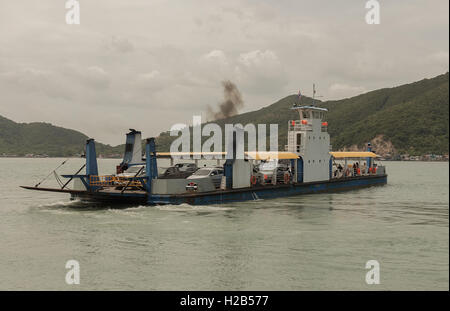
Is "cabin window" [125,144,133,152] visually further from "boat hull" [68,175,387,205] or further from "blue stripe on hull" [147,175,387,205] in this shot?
"blue stripe on hull" [147,175,387,205]

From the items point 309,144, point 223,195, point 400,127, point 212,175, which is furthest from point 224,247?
point 400,127

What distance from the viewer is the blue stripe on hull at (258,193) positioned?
27.8m

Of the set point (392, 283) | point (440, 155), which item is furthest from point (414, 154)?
point (392, 283)

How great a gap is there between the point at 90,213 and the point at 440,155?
133 m

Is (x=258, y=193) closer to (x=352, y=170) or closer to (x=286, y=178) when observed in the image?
(x=286, y=178)

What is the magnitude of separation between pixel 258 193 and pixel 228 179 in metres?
2.86

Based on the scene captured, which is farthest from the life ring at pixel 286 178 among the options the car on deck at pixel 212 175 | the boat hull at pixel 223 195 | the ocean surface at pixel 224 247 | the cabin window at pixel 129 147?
the cabin window at pixel 129 147

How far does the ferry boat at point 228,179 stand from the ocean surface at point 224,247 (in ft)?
3.59

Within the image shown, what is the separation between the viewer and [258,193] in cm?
3331

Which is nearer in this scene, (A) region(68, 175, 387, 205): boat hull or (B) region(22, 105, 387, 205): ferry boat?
(A) region(68, 175, 387, 205): boat hull

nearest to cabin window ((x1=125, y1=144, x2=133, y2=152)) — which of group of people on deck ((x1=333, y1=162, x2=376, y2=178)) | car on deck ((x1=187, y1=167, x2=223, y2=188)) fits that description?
car on deck ((x1=187, y1=167, x2=223, y2=188))

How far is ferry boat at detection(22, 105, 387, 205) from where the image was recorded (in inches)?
1097

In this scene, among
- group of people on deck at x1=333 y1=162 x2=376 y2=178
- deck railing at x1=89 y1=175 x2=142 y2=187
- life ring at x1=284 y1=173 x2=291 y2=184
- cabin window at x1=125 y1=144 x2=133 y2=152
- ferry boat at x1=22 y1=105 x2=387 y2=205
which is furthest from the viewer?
group of people on deck at x1=333 y1=162 x2=376 y2=178
